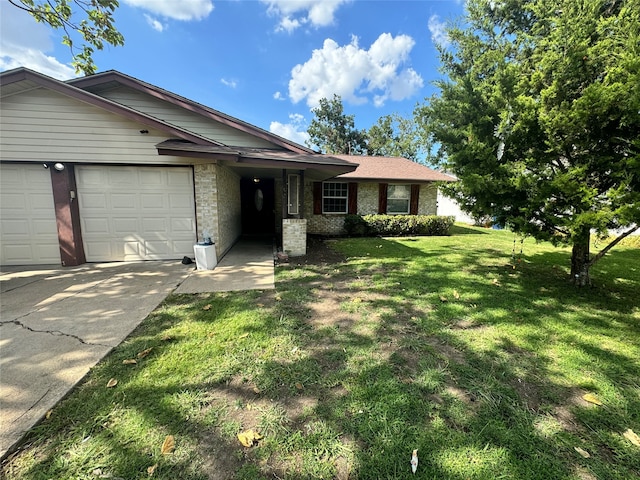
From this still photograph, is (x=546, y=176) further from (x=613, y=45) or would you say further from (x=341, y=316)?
(x=341, y=316)

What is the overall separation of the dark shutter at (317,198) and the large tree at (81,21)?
7.81 metres

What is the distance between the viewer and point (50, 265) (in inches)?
246

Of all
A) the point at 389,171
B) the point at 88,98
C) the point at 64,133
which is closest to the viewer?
the point at 88,98

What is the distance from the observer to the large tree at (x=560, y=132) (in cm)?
340

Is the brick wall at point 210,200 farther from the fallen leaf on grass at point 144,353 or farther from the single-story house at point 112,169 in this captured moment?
the fallen leaf on grass at point 144,353

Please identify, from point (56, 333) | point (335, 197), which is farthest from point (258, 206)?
point (56, 333)

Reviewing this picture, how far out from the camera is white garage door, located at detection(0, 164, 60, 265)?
600 cm

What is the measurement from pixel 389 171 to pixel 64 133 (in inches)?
471

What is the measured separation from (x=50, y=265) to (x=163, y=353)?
19.5 feet

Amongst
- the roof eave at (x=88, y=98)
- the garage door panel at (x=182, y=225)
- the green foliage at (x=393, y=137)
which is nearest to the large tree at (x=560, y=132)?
the roof eave at (x=88, y=98)

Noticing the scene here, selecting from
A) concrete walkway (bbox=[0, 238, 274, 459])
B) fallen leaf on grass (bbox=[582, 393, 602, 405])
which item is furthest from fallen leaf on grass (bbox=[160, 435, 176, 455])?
fallen leaf on grass (bbox=[582, 393, 602, 405])

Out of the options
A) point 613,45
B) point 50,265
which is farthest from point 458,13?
point 50,265

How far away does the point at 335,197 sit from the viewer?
12.4 m

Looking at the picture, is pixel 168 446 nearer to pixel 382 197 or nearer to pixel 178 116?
pixel 178 116
